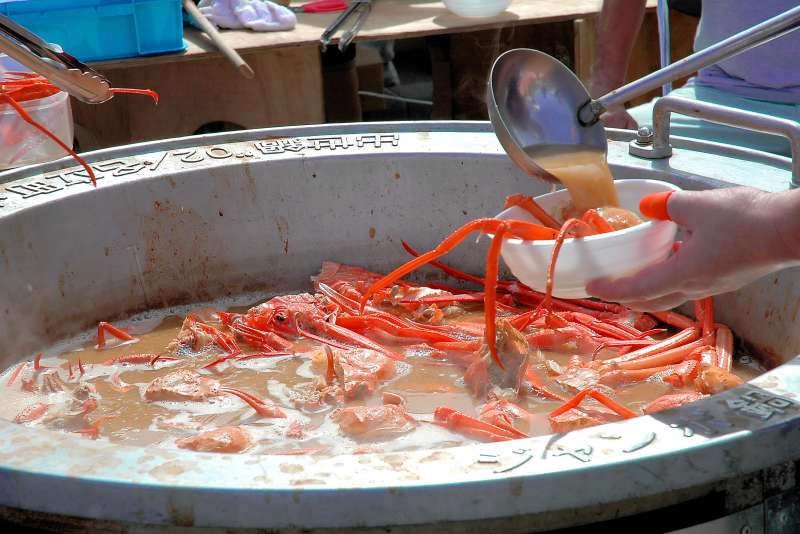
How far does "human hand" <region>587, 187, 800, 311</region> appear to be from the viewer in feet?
4.73

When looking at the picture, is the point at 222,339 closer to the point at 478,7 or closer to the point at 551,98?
the point at 551,98

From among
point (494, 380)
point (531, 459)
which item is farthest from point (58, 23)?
point (531, 459)

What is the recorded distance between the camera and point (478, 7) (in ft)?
16.9

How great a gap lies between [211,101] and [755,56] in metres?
2.87

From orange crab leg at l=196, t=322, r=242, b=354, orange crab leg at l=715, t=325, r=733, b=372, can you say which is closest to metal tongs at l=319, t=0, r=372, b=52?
orange crab leg at l=196, t=322, r=242, b=354

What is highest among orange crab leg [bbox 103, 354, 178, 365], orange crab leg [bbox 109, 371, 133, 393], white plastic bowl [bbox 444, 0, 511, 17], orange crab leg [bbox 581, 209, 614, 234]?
white plastic bowl [bbox 444, 0, 511, 17]

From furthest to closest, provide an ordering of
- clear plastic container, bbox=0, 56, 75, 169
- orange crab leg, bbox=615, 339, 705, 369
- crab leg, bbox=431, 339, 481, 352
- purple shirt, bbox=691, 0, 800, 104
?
purple shirt, bbox=691, 0, 800, 104, clear plastic container, bbox=0, 56, 75, 169, crab leg, bbox=431, 339, 481, 352, orange crab leg, bbox=615, 339, 705, 369

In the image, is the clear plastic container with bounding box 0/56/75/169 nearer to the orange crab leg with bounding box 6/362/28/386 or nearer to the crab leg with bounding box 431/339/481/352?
the orange crab leg with bounding box 6/362/28/386

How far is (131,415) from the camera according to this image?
6.91 ft

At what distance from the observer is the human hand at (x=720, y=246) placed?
1442mm

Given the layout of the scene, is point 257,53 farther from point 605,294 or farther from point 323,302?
point 605,294

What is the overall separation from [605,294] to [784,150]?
1.54 m

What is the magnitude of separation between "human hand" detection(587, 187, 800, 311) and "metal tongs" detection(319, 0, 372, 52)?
3.38 m

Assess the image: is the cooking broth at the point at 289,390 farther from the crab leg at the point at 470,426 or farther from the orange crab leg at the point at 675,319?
the orange crab leg at the point at 675,319
